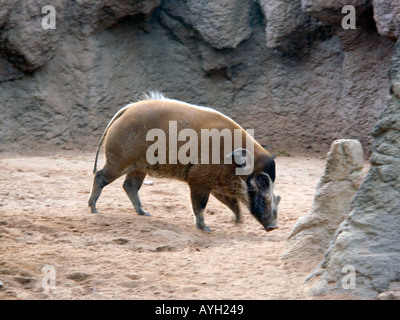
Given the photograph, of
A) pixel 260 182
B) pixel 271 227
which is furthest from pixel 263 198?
pixel 271 227

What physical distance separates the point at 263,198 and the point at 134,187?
4.73 feet

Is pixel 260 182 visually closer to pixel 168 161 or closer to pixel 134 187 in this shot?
pixel 168 161

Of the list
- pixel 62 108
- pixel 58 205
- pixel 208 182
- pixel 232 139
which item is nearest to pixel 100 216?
pixel 58 205

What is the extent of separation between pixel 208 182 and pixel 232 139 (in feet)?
1.67

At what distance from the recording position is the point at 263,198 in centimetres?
612

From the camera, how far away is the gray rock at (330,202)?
4203 mm

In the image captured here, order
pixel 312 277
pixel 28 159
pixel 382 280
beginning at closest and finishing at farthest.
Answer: pixel 382 280
pixel 312 277
pixel 28 159

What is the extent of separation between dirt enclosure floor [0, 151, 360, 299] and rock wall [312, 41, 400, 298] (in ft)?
0.99

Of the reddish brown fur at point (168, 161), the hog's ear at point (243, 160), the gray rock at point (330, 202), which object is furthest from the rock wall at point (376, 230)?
the reddish brown fur at point (168, 161)

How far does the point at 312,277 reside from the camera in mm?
3750

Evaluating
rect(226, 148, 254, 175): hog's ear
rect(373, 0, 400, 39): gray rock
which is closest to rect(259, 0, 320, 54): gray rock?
rect(373, 0, 400, 39): gray rock

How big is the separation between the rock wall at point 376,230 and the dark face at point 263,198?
236 centimetres

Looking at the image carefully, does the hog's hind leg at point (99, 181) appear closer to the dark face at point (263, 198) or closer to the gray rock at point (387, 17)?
the dark face at point (263, 198)

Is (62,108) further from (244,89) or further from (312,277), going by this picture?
(312,277)
